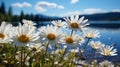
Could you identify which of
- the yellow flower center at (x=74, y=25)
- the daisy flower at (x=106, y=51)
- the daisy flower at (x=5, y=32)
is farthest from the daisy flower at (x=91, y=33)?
the daisy flower at (x=5, y=32)

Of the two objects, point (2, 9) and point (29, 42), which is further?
point (2, 9)

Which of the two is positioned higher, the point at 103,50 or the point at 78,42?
the point at 78,42

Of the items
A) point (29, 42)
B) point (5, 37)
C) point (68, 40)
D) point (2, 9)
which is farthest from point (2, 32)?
point (2, 9)

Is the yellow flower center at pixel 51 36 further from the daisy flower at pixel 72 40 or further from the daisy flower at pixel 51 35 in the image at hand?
the daisy flower at pixel 72 40

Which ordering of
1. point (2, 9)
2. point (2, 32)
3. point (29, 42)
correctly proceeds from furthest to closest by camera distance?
point (2, 9) → point (2, 32) → point (29, 42)

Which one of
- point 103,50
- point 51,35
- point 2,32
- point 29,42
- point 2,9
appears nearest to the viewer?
point 29,42

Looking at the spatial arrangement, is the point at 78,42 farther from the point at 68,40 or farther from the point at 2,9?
the point at 2,9

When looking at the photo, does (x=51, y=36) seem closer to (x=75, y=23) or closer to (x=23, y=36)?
(x=23, y=36)
